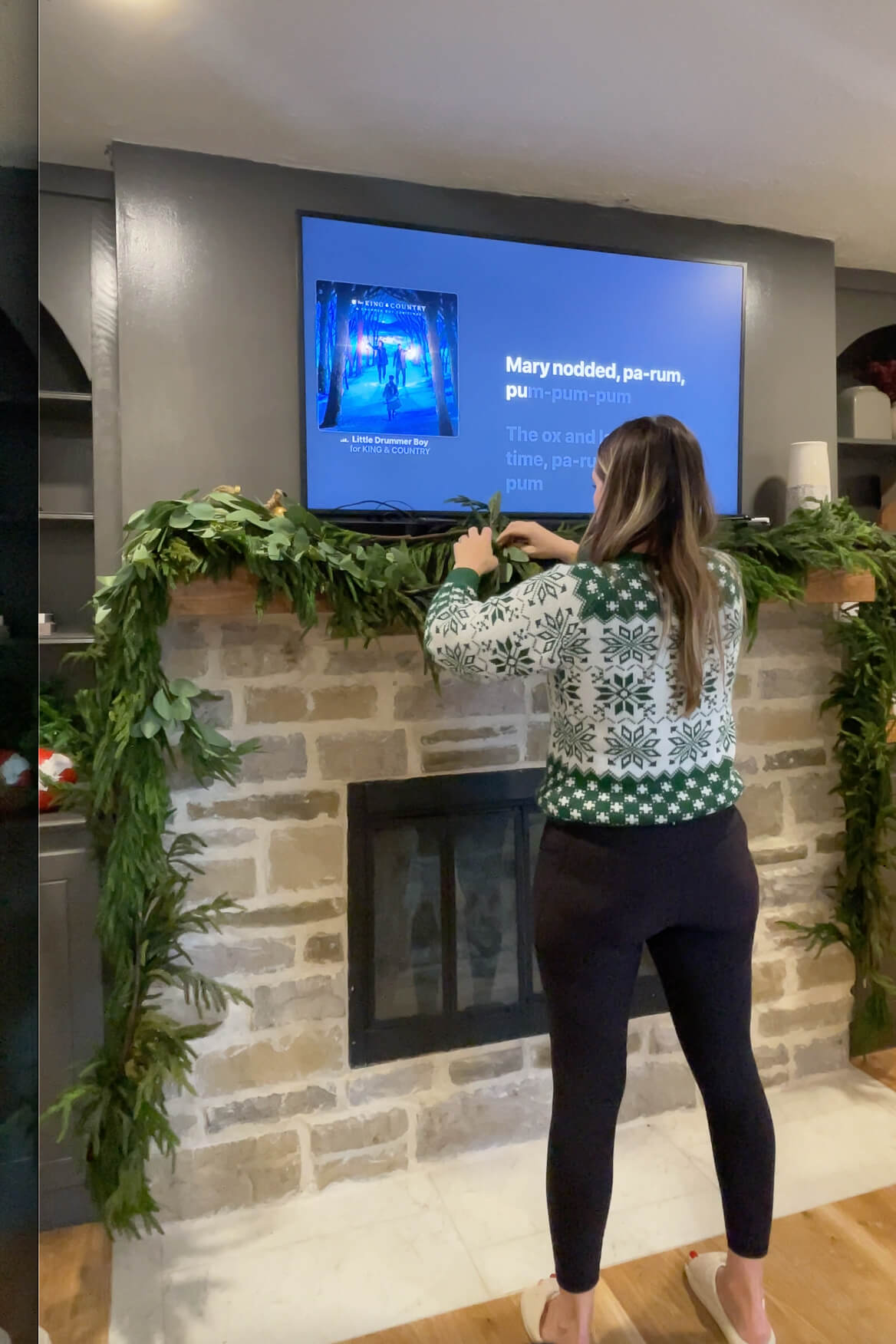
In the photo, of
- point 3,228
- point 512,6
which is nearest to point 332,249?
point 512,6

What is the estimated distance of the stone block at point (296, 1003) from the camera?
177 cm

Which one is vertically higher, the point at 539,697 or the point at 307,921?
the point at 539,697

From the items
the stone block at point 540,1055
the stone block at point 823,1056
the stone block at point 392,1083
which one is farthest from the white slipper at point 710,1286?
the stone block at point 823,1056

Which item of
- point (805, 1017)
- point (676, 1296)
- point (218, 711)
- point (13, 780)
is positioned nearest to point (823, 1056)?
point (805, 1017)

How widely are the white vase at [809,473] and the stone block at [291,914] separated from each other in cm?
148

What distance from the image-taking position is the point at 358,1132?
72.4 inches


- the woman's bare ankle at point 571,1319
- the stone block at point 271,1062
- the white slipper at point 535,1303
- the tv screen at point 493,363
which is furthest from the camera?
the tv screen at point 493,363

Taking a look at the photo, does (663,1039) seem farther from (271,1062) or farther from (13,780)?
(13,780)

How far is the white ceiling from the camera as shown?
1.52 m

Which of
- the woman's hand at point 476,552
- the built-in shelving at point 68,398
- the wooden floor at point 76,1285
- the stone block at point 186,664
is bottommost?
the wooden floor at point 76,1285

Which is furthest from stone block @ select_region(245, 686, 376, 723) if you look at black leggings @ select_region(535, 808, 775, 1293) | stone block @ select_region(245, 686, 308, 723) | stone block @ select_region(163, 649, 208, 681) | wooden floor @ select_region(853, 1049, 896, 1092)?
wooden floor @ select_region(853, 1049, 896, 1092)

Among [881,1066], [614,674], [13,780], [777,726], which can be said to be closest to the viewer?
[13,780]

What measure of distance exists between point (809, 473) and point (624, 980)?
1.52 m

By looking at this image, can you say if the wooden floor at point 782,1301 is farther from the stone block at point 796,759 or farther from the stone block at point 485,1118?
the stone block at point 796,759
